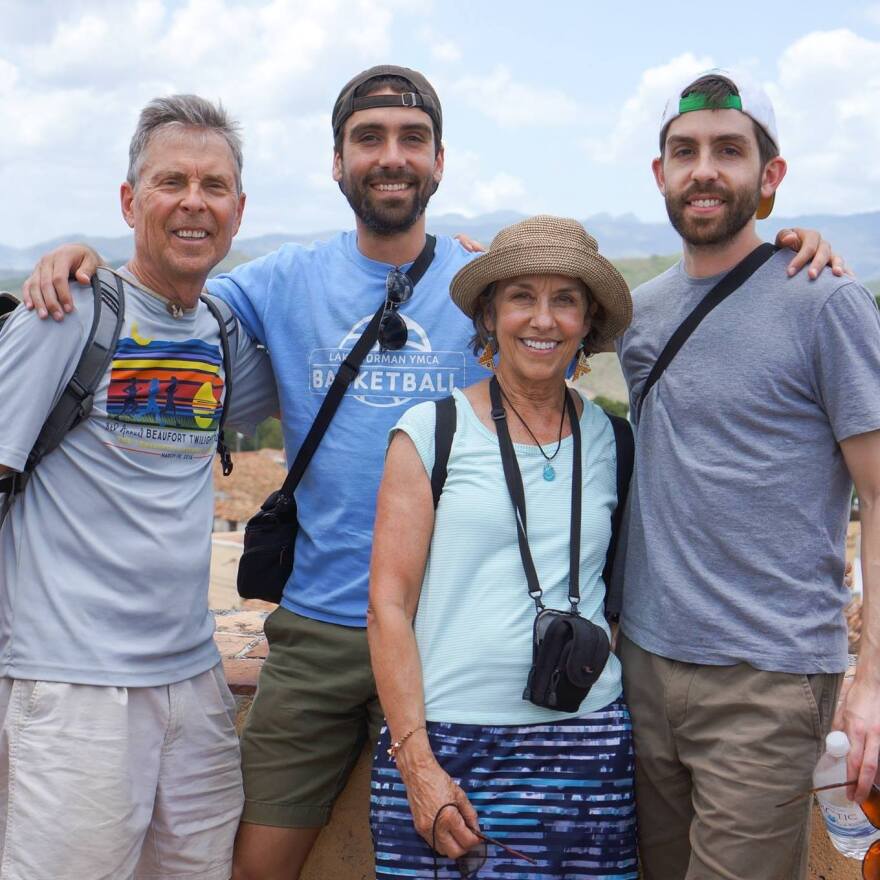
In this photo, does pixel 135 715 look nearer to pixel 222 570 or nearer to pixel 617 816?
pixel 617 816

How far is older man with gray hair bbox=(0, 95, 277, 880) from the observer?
102 inches

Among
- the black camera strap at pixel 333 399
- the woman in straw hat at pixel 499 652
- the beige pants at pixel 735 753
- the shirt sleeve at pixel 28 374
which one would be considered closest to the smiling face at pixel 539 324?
the woman in straw hat at pixel 499 652

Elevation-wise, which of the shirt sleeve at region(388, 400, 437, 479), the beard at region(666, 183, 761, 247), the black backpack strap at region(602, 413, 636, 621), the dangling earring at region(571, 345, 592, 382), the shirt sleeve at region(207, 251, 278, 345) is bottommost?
the black backpack strap at region(602, 413, 636, 621)

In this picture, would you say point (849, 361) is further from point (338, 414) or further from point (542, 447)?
point (338, 414)

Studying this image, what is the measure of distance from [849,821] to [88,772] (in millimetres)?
1999

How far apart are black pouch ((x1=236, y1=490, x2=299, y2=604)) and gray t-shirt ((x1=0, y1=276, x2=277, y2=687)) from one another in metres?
0.28

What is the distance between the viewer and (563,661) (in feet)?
8.04

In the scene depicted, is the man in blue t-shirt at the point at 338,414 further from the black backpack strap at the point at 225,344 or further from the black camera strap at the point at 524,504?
the black camera strap at the point at 524,504

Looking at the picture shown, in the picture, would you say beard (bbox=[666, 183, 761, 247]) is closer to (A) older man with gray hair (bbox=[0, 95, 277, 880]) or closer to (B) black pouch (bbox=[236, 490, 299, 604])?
(A) older man with gray hair (bbox=[0, 95, 277, 880])

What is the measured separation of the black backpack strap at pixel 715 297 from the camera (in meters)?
2.80

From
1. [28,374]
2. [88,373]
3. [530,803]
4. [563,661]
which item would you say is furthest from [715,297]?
[28,374]

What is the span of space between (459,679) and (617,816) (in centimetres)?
53

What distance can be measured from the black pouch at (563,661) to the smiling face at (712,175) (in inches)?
45.1

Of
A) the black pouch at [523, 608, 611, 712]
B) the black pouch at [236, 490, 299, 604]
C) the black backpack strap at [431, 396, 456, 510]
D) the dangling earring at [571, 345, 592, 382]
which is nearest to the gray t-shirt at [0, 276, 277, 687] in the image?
the black pouch at [236, 490, 299, 604]
